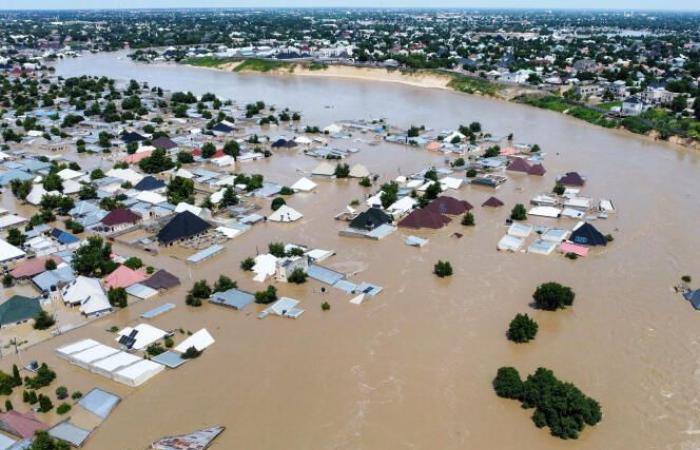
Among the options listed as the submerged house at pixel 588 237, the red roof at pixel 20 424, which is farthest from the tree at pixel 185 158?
the red roof at pixel 20 424

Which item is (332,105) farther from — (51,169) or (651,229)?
(651,229)

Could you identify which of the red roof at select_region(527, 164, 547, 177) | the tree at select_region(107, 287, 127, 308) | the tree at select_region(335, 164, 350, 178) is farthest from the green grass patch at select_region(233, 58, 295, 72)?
the tree at select_region(107, 287, 127, 308)

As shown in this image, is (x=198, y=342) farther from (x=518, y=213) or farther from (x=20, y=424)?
(x=518, y=213)

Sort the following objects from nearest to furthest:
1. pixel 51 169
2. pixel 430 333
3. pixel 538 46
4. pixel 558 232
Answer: pixel 430 333, pixel 558 232, pixel 51 169, pixel 538 46

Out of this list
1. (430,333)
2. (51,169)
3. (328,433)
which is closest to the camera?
(328,433)

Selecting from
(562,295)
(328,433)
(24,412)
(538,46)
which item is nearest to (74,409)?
(24,412)

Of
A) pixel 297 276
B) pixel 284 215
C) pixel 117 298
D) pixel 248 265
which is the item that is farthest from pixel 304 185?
pixel 117 298
